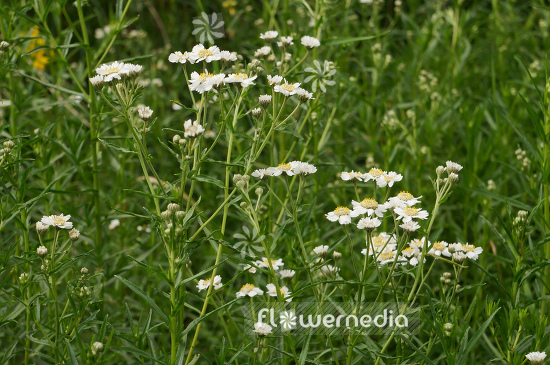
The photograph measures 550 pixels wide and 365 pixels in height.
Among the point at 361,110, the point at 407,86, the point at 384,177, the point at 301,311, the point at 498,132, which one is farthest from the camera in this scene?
the point at 407,86

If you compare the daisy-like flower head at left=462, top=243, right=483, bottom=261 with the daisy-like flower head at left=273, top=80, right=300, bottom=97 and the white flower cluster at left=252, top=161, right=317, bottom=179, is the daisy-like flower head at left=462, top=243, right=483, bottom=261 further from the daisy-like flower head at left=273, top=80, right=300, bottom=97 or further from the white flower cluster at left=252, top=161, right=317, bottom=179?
the daisy-like flower head at left=273, top=80, right=300, bottom=97

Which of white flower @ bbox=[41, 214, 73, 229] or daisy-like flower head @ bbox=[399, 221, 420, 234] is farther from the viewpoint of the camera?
white flower @ bbox=[41, 214, 73, 229]

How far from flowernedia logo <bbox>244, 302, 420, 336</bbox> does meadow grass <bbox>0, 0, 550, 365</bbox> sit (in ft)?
0.10

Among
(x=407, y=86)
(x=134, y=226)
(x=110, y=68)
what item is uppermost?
(x=110, y=68)

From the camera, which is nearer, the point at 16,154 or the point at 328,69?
the point at 16,154

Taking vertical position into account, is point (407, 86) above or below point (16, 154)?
below

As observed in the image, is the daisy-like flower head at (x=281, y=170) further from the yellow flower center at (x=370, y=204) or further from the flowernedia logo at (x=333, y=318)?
the flowernedia logo at (x=333, y=318)

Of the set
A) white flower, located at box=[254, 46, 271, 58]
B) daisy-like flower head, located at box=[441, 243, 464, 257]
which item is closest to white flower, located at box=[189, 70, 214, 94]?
white flower, located at box=[254, 46, 271, 58]

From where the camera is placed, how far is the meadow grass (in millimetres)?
1748

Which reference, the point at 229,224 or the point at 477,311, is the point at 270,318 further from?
the point at 229,224

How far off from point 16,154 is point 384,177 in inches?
50.1

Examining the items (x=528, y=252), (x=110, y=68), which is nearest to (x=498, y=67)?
(x=528, y=252)

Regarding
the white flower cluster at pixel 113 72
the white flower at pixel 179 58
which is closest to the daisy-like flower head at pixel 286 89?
the white flower at pixel 179 58

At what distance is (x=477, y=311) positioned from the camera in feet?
8.14
